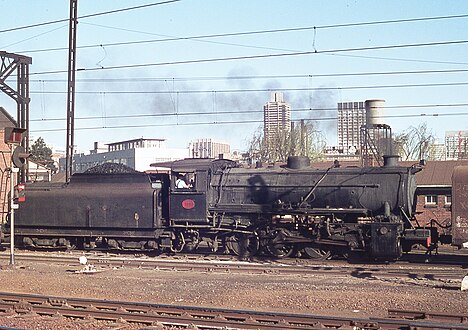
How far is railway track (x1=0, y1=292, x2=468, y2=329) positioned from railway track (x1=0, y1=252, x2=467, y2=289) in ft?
16.4

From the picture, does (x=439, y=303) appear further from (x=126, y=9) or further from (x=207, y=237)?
(x=126, y=9)

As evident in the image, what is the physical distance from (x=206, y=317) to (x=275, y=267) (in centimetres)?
729

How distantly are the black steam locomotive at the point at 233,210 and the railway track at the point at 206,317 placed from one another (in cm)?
838

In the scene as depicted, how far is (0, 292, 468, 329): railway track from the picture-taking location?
985 centimetres

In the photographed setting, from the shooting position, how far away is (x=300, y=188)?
1991 cm

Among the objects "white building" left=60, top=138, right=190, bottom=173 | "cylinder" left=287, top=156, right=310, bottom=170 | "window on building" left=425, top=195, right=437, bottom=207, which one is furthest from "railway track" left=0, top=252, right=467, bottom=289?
"white building" left=60, top=138, right=190, bottom=173

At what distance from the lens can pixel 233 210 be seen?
802 inches

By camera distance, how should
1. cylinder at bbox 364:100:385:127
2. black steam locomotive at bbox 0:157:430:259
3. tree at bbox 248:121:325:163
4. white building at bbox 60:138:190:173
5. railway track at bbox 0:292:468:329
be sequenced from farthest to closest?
white building at bbox 60:138:190:173 < tree at bbox 248:121:325:163 < cylinder at bbox 364:100:385:127 < black steam locomotive at bbox 0:157:430:259 < railway track at bbox 0:292:468:329

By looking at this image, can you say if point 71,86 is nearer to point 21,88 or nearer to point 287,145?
point 21,88

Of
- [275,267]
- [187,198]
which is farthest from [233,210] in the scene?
[275,267]

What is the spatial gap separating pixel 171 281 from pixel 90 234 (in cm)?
753

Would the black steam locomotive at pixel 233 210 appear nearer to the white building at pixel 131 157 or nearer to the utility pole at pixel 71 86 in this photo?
the utility pole at pixel 71 86

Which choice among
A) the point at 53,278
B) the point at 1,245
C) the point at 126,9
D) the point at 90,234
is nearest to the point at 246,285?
the point at 53,278

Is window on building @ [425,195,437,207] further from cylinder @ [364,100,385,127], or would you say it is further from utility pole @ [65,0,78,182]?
utility pole @ [65,0,78,182]
